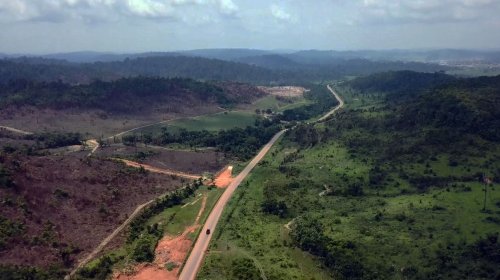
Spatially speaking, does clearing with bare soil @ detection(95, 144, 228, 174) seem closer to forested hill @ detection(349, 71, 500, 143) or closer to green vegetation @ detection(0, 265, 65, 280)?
forested hill @ detection(349, 71, 500, 143)

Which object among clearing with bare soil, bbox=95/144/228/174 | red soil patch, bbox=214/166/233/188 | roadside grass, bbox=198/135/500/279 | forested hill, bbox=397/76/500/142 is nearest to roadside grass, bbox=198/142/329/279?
roadside grass, bbox=198/135/500/279

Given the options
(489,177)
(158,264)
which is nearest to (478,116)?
(489,177)

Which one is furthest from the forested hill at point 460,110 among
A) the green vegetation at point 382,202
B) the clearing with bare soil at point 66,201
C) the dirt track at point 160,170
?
the clearing with bare soil at point 66,201

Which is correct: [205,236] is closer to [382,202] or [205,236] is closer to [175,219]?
[175,219]

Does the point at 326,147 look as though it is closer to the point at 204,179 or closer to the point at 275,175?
the point at 275,175

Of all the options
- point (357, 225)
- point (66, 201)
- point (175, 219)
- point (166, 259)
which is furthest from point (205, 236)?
point (66, 201)

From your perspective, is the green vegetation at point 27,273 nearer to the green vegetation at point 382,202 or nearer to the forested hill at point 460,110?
the green vegetation at point 382,202
